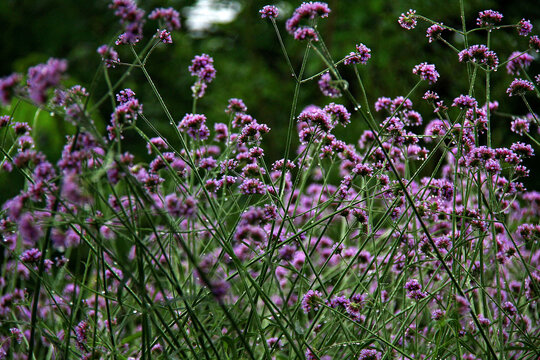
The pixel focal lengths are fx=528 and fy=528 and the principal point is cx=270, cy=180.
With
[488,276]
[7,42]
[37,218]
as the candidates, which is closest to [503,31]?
[488,276]

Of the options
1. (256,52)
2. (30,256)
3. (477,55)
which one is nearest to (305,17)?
(477,55)

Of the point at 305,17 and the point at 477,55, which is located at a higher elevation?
Result: the point at 305,17

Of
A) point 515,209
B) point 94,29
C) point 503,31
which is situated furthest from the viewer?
point 94,29

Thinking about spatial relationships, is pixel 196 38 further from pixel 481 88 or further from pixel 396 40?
pixel 481 88

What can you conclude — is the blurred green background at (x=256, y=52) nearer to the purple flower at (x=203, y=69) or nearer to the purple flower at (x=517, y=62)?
the purple flower at (x=203, y=69)

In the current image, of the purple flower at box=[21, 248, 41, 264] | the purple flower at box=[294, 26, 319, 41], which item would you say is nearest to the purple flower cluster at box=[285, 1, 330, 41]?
the purple flower at box=[294, 26, 319, 41]

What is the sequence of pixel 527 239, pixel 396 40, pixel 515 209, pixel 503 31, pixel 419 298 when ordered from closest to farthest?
Answer: 1. pixel 419 298
2. pixel 527 239
3. pixel 515 209
4. pixel 503 31
5. pixel 396 40

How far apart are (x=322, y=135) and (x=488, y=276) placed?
81 centimetres

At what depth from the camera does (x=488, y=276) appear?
5.65 ft

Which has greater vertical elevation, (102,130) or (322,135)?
(322,135)

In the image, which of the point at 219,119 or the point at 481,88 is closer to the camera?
the point at 481,88

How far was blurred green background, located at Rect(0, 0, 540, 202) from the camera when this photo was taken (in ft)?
13.2

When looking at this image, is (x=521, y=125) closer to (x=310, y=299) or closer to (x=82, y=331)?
(x=310, y=299)

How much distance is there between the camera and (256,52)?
5223 millimetres
